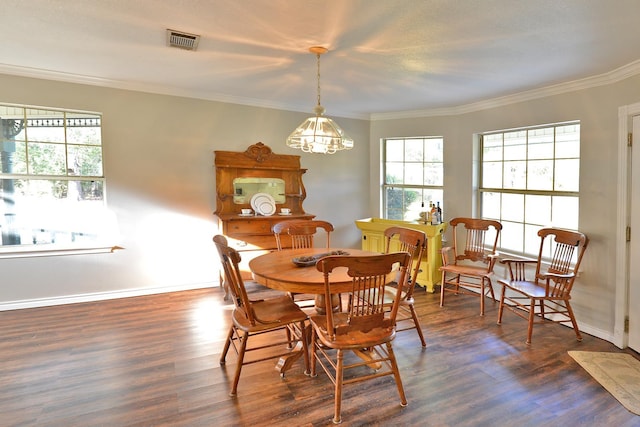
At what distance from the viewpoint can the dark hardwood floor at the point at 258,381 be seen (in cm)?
212

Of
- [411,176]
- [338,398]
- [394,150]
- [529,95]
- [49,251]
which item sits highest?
[529,95]

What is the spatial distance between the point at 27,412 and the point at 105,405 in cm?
43

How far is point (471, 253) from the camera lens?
4262mm

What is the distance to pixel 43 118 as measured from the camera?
3797 millimetres

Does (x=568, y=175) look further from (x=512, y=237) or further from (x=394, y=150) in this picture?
(x=394, y=150)

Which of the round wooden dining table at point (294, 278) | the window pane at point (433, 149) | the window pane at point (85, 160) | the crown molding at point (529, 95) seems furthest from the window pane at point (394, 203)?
the window pane at point (85, 160)

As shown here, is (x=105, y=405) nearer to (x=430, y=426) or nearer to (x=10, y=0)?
(x=430, y=426)

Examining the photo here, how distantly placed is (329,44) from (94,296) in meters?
3.67

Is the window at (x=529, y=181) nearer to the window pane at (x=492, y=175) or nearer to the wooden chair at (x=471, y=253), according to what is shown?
the window pane at (x=492, y=175)

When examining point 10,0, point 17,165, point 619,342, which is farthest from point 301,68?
point 619,342

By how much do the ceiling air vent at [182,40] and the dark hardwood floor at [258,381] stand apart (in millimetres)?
2403

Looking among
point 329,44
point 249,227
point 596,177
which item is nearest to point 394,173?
point 249,227

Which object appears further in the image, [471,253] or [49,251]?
[471,253]

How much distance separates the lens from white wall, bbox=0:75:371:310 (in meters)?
3.81
